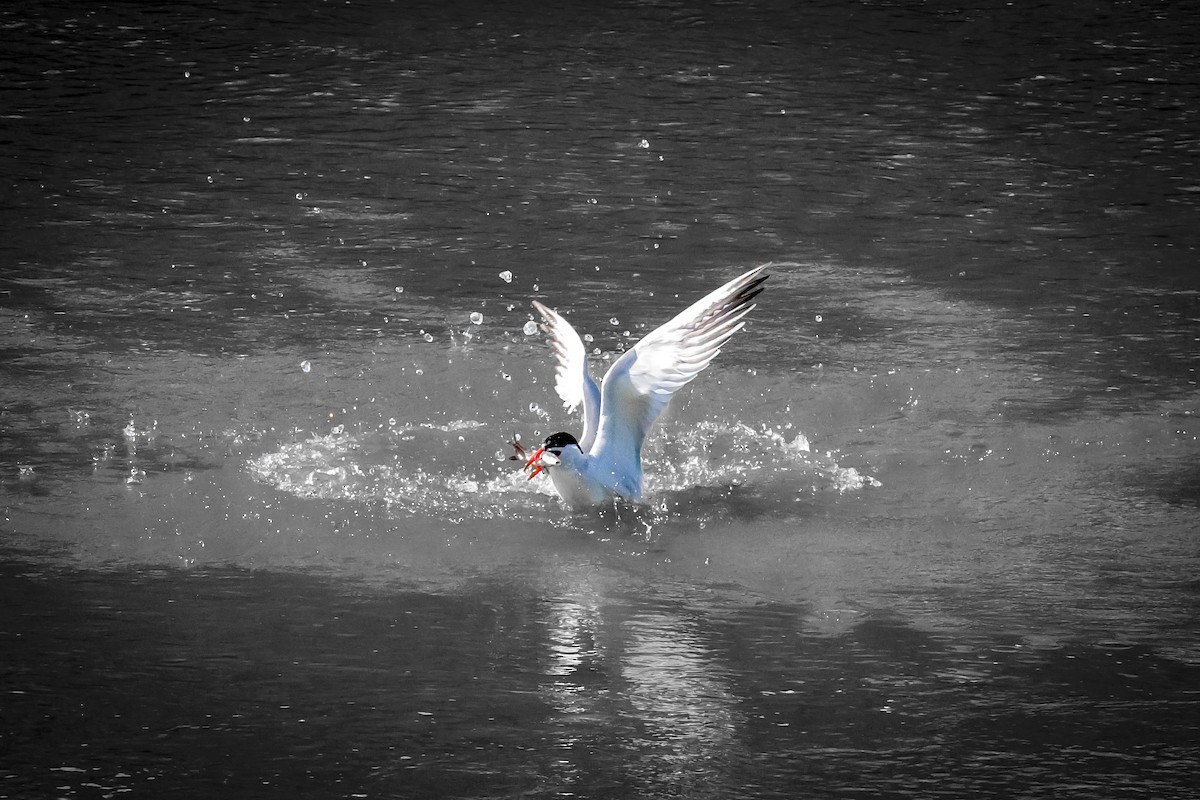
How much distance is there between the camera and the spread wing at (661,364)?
7426mm

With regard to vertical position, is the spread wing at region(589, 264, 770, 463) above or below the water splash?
above

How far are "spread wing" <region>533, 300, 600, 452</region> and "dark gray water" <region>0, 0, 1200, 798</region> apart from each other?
341 mm

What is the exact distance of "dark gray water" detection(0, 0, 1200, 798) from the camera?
562 centimetres

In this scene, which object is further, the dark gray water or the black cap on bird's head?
the black cap on bird's head

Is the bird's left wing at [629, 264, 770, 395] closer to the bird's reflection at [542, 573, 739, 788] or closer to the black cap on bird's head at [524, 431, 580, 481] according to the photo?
the black cap on bird's head at [524, 431, 580, 481]

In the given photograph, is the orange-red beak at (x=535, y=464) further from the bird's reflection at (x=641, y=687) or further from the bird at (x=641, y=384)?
the bird's reflection at (x=641, y=687)

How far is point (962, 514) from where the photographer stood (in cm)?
732

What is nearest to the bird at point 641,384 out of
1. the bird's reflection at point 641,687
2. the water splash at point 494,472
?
the water splash at point 494,472

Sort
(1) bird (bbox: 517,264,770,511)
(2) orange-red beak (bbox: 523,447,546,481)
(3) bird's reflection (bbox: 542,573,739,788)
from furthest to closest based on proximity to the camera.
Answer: (1) bird (bbox: 517,264,770,511), (2) orange-red beak (bbox: 523,447,546,481), (3) bird's reflection (bbox: 542,573,739,788)

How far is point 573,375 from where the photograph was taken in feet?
25.9

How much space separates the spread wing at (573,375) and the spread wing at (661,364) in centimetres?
13

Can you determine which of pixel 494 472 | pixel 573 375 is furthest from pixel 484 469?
pixel 573 375

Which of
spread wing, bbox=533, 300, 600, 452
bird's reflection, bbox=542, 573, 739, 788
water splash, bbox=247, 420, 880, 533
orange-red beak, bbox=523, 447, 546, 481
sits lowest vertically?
bird's reflection, bbox=542, 573, 739, 788

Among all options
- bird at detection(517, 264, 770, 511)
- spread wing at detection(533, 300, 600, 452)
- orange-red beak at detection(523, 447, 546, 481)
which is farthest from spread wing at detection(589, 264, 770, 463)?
orange-red beak at detection(523, 447, 546, 481)
